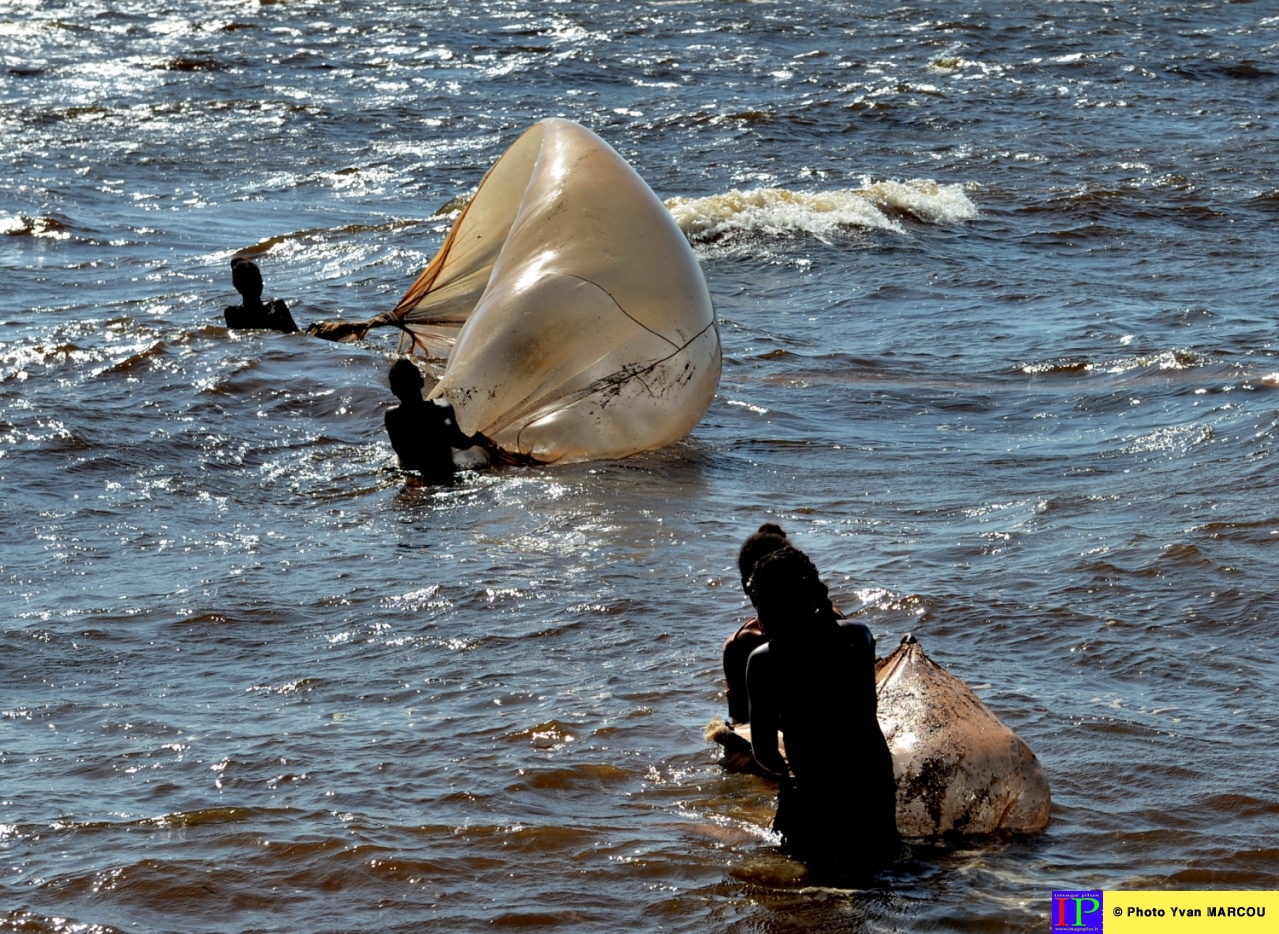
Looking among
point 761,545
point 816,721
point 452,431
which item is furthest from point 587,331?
point 816,721

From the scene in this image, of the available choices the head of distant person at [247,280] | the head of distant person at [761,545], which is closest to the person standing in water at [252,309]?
the head of distant person at [247,280]

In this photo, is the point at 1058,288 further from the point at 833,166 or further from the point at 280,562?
the point at 280,562

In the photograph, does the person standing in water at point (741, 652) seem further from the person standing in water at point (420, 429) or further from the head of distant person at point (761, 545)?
the person standing in water at point (420, 429)

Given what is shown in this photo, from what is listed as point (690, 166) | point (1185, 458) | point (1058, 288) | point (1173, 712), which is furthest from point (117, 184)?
point (1173, 712)

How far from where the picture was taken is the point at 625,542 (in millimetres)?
7609

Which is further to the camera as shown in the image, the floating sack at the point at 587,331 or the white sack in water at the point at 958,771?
the floating sack at the point at 587,331

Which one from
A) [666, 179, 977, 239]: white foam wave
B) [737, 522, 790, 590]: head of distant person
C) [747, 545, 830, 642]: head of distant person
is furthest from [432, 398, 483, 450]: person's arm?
[666, 179, 977, 239]: white foam wave

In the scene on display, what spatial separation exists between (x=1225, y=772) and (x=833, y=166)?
49.7 ft

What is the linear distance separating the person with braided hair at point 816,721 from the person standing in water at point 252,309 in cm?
823

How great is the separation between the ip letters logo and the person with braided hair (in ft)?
1.66

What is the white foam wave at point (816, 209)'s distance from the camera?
16359 mm

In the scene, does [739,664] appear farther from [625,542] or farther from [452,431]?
[452,431]

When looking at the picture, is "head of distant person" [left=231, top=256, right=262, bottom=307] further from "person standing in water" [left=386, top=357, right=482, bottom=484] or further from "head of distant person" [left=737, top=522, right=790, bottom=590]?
"head of distant person" [left=737, top=522, right=790, bottom=590]

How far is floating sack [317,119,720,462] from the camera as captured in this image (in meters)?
8.99
